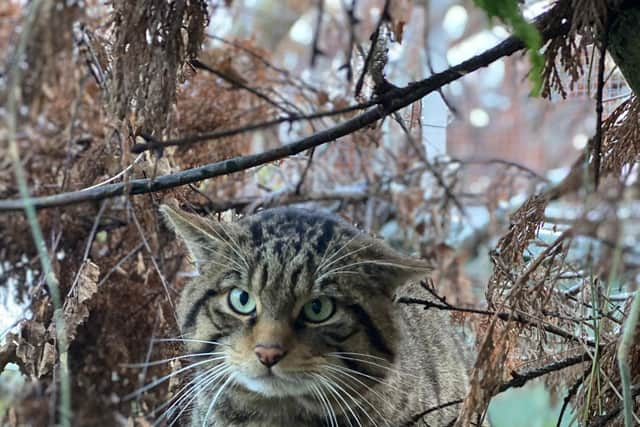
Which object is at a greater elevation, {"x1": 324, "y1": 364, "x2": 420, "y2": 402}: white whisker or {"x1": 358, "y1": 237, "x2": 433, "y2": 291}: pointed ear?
{"x1": 358, "y1": 237, "x2": 433, "y2": 291}: pointed ear

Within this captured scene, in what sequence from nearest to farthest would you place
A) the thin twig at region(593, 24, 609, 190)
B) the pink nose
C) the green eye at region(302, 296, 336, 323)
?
the thin twig at region(593, 24, 609, 190)
the pink nose
the green eye at region(302, 296, 336, 323)

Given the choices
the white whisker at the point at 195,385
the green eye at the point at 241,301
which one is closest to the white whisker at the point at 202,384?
the white whisker at the point at 195,385

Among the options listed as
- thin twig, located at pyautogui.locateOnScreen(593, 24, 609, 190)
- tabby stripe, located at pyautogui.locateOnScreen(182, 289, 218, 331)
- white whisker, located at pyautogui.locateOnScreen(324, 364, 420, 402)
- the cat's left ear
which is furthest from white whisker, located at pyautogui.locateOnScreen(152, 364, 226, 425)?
thin twig, located at pyautogui.locateOnScreen(593, 24, 609, 190)

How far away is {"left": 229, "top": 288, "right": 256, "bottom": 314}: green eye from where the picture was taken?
1.37 m

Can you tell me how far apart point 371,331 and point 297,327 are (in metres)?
0.15

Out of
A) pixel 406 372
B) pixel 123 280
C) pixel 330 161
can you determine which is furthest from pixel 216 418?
pixel 330 161

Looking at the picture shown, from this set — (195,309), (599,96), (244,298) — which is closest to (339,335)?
(244,298)

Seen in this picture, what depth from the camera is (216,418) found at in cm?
142

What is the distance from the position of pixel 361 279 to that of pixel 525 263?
0.30 meters

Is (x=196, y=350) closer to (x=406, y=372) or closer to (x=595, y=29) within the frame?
(x=406, y=372)

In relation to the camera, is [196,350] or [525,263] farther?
[196,350]

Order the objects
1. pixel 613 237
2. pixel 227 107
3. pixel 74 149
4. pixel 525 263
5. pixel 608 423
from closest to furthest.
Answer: pixel 613 237 → pixel 608 423 → pixel 525 263 → pixel 74 149 → pixel 227 107

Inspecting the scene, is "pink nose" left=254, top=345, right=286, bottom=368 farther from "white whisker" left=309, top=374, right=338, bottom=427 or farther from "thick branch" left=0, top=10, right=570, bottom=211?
"thick branch" left=0, top=10, right=570, bottom=211

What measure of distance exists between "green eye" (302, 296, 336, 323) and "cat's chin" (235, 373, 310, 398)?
0.12 metres
